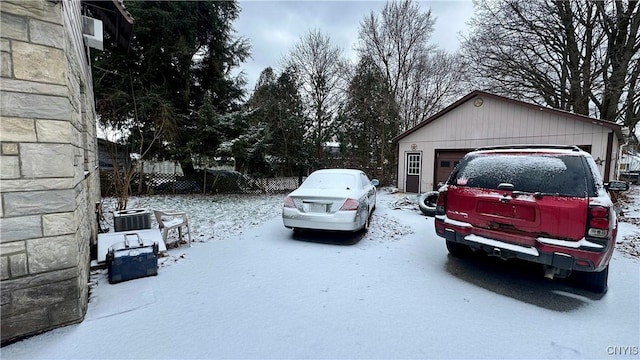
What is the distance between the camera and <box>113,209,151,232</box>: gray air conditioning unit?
426 centimetres

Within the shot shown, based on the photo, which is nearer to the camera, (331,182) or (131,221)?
(131,221)

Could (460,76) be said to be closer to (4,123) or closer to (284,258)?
(284,258)

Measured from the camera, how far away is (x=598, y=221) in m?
2.50

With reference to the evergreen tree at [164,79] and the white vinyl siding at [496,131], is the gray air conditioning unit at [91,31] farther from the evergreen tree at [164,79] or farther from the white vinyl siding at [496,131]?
the white vinyl siding at [496,131]

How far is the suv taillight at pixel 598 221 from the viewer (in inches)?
97.7

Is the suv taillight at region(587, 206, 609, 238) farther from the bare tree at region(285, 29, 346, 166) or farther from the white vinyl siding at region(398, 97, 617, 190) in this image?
the bare tree at region(285, 29, 346, 166)

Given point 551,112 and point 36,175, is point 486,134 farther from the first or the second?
point 36,175

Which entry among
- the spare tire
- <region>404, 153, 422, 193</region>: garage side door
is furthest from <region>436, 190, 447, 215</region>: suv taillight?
<region>404, 153, 422, 193</region>: garage side door

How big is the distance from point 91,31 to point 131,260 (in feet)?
13.2

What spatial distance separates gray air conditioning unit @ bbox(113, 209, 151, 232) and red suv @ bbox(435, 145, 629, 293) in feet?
15.3

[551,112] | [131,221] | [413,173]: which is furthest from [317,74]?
[131,221]

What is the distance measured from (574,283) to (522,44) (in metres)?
13.5

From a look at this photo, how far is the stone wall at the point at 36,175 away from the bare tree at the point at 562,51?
15.9 metres

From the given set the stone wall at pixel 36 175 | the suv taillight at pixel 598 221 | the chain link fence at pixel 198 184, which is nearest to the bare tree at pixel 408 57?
the chain link fence at pixel 198 184
